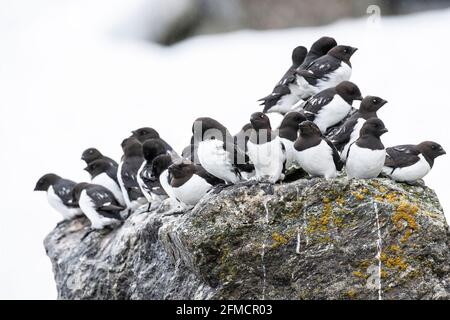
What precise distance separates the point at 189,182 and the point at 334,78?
8.57 ft

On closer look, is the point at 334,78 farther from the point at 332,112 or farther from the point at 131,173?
the point at 131,173

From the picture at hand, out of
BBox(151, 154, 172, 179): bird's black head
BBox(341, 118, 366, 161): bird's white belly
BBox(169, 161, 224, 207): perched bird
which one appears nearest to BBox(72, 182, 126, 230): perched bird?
BBox(151, 154, 172, 179): bird's black head

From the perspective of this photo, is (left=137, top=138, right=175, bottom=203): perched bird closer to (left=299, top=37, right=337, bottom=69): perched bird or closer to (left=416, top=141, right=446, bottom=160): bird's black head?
(left=299, top=37, right=337, bottom=69): perched bird

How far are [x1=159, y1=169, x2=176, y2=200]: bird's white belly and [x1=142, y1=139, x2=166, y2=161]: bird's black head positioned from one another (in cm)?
70

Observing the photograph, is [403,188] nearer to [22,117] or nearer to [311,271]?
[311,271]

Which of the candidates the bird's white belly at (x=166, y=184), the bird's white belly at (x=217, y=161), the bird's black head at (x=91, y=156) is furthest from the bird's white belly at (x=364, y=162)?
the bird's black head at (x=91, y=156)

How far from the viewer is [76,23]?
4316 centimetres

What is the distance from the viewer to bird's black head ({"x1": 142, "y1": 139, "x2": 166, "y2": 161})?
13719mm

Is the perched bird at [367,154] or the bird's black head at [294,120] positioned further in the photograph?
the bird's black head at [294,120]

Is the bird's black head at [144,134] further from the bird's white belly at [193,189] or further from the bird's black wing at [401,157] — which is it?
the bird's black wing at [401,157]

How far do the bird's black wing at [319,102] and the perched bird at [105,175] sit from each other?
11.8 feet

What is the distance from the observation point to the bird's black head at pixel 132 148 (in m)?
14.7

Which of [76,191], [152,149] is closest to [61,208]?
[76,191]

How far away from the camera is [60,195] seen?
52.5ft
